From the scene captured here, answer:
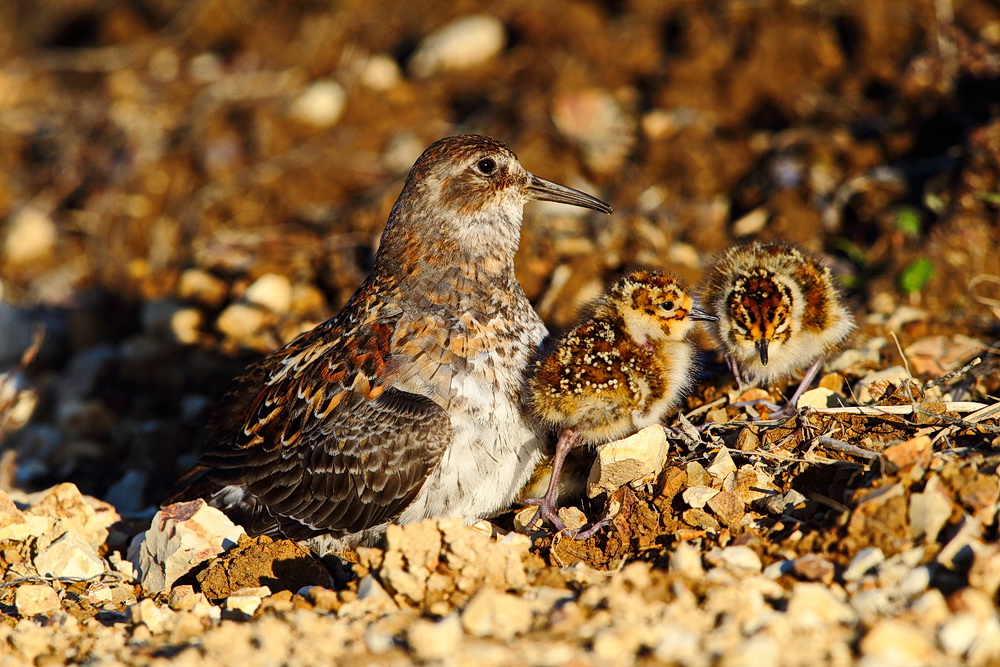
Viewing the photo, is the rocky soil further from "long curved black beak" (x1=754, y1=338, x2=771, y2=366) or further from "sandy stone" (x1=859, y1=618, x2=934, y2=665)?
"long curved black beak" (x1=754, y1=338, x2=771, y2=366)

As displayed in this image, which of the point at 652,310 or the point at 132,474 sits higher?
the point at 652,310

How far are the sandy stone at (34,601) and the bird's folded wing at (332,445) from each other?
1184 mm

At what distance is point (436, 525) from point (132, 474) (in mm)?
3681

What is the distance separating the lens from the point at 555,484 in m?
5.53

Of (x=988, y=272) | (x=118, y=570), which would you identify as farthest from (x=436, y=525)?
(x=988, y=272)

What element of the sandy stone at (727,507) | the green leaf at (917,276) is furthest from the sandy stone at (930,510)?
the green leaf at (917,276)

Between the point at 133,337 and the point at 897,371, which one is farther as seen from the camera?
the point at 133,337

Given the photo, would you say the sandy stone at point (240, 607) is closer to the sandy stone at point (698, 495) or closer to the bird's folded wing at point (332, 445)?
the bird's folded wing at point (332, 445)

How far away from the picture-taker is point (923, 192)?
27.5 ft

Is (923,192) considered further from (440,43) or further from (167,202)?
(167,202)

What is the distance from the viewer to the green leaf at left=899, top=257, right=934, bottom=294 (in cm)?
738

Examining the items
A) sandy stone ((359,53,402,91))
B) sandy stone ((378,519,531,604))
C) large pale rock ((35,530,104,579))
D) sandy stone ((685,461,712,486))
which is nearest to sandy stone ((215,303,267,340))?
large pale rock ((35,530,104,579))

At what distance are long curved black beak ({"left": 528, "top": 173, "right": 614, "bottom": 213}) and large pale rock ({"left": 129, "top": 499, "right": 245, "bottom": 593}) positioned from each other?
2773mm

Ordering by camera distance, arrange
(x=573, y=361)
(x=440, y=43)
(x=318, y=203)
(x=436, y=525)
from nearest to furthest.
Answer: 1. (x=436, y=525)
2. (x=573, y=361)
3. (x=318, y=203)
4. (x=440, y=43)
